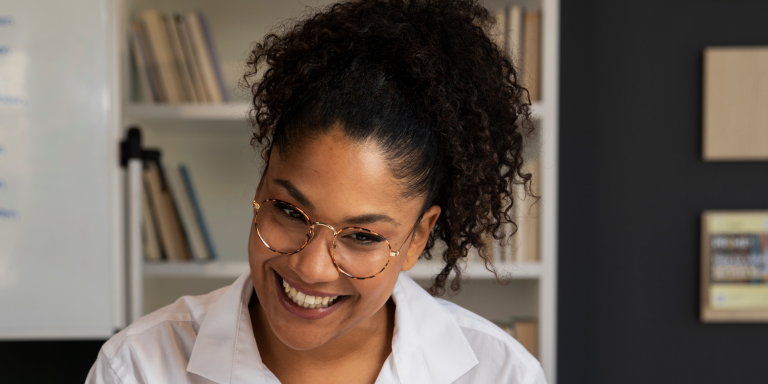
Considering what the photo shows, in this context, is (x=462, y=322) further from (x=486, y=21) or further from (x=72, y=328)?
(x=72, y=328)

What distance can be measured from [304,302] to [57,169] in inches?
40.2

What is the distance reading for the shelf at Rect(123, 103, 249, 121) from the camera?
1.69 meters

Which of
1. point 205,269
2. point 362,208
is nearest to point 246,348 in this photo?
point 362,208

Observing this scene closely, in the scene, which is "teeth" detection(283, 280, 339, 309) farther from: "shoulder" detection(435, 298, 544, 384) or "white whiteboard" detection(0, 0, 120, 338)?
"white whiteboard" detection(0, 0, 120, 338)

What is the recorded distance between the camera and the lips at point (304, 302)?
2.94 ft

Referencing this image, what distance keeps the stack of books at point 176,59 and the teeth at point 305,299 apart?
1011 millimetres

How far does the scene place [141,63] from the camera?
1728 millimetres

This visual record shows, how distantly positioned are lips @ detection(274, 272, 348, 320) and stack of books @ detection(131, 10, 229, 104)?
3.29ft

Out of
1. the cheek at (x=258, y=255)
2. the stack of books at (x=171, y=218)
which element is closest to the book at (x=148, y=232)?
the stack of books at (x=171, y=218)

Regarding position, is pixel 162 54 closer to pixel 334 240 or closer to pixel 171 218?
pixel 171 218

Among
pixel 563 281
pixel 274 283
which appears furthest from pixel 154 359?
pixel 563 281

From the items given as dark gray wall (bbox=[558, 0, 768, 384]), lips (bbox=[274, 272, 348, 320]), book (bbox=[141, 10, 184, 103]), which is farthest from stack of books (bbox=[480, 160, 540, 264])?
book (bbox=[141, 10, 184, 103])

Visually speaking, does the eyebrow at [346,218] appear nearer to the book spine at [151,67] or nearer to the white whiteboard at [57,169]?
the white whiteboard at [57,169]

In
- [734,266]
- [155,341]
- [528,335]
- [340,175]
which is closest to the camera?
[340,175]
